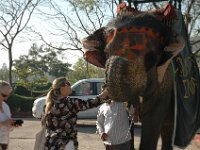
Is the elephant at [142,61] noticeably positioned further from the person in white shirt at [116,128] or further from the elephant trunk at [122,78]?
the person in white shirt at [116,128]

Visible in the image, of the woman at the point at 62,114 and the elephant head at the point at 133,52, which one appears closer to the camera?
the elephant head at the point at 133,52

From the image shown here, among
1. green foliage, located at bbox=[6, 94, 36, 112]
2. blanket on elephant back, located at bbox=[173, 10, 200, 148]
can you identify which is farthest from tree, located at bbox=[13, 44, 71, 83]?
blanket on elephant back, located at bbox=[173, 10, 200, 148]

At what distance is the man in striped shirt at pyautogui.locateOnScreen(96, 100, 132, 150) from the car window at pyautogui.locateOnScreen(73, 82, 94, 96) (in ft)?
30.4

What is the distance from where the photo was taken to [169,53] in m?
4.00

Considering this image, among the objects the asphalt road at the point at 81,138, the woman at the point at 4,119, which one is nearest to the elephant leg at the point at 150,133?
the woman at the point at 4,119

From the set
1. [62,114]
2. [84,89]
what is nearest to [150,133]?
[62,114]

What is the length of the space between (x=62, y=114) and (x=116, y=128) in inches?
27.3

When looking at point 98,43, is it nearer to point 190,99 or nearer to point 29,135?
point 190,99

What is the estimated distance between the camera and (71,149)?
473 centimetres

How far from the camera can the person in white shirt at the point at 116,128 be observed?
15.9ft

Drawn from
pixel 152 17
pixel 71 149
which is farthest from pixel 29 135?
pixel 152 17

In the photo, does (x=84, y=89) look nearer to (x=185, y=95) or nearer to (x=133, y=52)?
(x=185, y=95)

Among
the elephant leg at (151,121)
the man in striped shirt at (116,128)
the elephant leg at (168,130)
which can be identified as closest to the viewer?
the elephant leg at (151,121)

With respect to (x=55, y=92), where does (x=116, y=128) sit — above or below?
below
